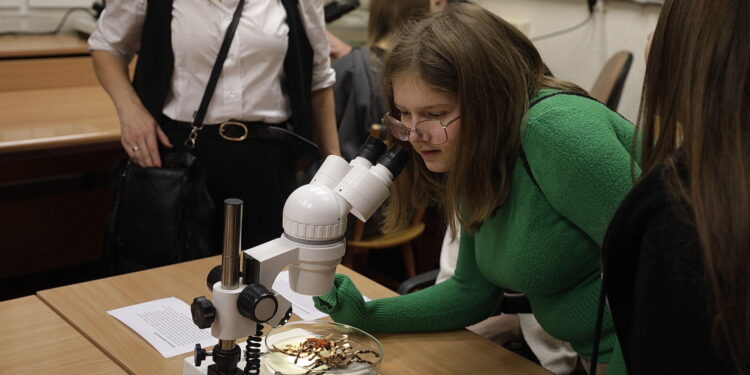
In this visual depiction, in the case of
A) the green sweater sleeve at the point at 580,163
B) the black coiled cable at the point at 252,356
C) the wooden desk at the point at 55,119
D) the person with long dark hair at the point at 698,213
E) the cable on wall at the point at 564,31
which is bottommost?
the wooden desk at the point at 55,119

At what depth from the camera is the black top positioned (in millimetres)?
821

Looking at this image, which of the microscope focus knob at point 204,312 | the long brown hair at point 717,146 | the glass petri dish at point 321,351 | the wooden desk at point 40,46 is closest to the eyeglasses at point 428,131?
the glass petri dish at point 321,351

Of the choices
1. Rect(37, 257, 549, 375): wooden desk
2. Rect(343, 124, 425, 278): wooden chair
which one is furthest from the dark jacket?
Rect(37, 257, 549, 375): wooden desk

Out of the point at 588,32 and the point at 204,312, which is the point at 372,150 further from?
the point at 588,32

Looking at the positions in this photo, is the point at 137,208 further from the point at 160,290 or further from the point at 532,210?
the point at 532,210

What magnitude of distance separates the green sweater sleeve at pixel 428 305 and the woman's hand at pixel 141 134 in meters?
0.82

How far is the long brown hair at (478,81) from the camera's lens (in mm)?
1428

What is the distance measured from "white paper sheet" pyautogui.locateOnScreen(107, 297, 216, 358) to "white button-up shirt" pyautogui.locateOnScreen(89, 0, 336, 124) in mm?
662

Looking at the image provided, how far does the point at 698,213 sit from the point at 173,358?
934mm

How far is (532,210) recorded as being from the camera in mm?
1457

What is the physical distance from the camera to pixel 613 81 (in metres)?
3.18

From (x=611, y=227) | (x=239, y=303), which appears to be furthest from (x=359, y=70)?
(x=611, y=227)

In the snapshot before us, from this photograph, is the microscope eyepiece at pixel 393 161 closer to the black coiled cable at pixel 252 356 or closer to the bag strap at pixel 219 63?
the black coiled cable at pixel 252 356

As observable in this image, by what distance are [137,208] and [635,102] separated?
2.44m
